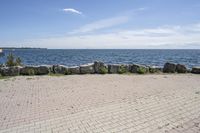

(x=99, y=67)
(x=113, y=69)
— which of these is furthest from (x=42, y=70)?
(x=113, y=69)

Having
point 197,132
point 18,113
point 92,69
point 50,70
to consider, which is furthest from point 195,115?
point 50,70

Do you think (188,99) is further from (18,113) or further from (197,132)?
(18,113)

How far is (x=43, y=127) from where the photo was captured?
15.2 feet

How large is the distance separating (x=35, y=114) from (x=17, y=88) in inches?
145

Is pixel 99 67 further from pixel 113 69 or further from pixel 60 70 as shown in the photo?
pixel 60 70

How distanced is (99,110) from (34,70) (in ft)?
25.8

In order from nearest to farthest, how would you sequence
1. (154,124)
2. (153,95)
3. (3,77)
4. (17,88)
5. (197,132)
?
1. (197,132)
2. (154,124)
3. (153,95)
4. (17,88)
5. (3,77)

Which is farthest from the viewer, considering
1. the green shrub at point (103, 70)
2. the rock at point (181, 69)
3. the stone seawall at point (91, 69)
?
the rock at point (181, 69)

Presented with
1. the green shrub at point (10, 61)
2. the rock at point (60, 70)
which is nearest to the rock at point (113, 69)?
the rock at point (60, 70)

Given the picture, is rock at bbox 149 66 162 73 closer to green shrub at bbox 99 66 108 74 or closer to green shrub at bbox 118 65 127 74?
green shrub at bbox 118 65 127 74

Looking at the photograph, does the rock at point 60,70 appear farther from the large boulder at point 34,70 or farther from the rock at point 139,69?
the rock at point 139,69

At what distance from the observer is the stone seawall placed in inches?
482

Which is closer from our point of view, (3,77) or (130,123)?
(130,123)

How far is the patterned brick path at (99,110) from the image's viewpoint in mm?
4637
